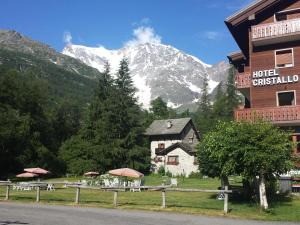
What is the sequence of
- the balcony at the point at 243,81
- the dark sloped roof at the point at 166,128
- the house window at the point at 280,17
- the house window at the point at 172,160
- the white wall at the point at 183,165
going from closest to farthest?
the house window at the point at 280,17
the balcony at the point at 243,81
the white wall at the point at 183,165
the house window at the point at 172,160
the dark sloped roof at the point at 166,128

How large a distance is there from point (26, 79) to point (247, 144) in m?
49.8

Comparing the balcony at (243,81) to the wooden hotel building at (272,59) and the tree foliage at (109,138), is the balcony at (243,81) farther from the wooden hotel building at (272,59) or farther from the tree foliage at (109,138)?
the tree foliage at (109,138)

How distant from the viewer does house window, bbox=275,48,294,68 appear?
31953 millimetres

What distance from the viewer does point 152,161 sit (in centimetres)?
6544

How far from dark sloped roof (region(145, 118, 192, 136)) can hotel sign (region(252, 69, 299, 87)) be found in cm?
3567

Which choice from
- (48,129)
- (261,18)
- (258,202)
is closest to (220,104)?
(48,129)

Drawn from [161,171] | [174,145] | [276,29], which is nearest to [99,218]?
[276,29]

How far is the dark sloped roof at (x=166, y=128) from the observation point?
6868 centimetres

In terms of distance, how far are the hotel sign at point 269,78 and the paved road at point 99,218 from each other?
17.0m

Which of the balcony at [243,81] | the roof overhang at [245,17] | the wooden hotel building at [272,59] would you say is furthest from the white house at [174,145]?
the wooden hotel building at [272,59]

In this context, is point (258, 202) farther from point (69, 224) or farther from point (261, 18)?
point (261, 18)

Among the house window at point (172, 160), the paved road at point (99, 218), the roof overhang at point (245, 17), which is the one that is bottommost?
the paved road at point (99, 218)

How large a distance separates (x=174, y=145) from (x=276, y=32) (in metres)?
32.5

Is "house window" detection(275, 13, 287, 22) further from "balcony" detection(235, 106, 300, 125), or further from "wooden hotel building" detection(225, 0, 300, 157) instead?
"balcony" detection(235, 106, 300, 125)
